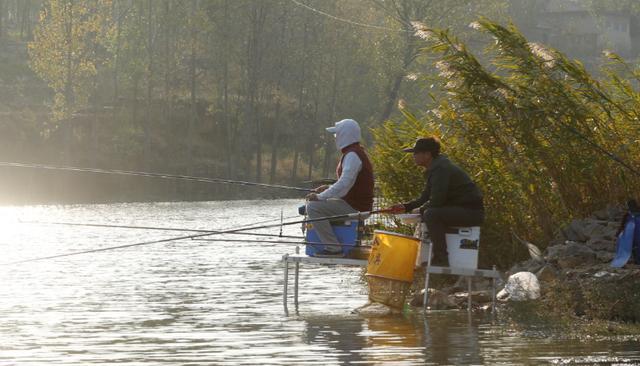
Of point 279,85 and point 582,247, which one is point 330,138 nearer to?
point 279,85

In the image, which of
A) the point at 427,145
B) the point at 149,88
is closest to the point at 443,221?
the point at 427,145

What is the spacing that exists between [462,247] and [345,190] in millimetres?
1449

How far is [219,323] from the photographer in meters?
14.0

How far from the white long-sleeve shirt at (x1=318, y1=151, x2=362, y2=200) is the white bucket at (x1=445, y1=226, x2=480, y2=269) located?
128 cm

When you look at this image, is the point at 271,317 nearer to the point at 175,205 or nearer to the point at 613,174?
the point at 613,174

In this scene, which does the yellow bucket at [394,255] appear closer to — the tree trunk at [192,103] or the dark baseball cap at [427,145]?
the dark baseball cap at [427,145]

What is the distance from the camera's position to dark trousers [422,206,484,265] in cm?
1360

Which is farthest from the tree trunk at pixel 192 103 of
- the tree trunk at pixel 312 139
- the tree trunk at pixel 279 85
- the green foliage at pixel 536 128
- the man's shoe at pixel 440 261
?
the man's shoe at pixel 440 261

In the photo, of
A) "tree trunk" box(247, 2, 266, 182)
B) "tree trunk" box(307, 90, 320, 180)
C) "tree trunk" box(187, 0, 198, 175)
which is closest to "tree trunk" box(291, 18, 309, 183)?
"tree trunk" box(307, 90, 320, 180)

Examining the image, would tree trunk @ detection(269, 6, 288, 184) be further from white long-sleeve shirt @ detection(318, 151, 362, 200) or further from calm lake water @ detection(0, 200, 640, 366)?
white long-sleeve shirt @ detection(318, 151, 362, 200)

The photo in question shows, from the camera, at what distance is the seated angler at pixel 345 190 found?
1426 centimetres

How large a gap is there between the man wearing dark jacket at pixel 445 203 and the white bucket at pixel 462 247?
73 mm

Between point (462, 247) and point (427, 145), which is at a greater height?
point (427, 145)

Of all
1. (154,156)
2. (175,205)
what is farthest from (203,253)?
(154,156)
